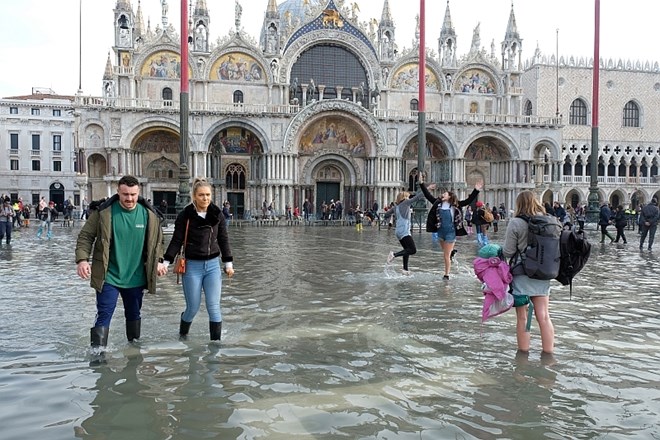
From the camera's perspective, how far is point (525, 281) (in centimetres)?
559

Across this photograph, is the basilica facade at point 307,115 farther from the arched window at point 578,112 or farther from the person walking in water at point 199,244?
the person walking in water at point 199,244

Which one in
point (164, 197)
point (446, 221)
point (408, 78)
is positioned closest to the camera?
point (446, 221)

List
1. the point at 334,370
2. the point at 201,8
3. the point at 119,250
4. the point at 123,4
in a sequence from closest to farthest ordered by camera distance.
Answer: the point at 334,370, the point at 119,250, the point at 123,4, the point at 201,8

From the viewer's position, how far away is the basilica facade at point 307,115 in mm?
37219

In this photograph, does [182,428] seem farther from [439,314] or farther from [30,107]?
[30,107]

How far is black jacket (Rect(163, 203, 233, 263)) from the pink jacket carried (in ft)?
8.25

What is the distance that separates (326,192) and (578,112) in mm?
26763

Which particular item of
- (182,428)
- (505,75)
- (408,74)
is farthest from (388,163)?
(182,428)

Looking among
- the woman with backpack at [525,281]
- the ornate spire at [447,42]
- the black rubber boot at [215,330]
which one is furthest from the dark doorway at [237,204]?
the woman with backpack at [525,281]

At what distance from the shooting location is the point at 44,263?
13344 mm

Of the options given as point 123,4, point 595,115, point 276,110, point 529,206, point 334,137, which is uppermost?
point 123,4

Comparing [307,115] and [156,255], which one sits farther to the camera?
[307,115]

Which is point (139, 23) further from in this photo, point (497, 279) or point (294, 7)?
point (497, 279)

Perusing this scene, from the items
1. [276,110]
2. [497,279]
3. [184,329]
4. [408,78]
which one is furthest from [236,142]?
[497,279]
